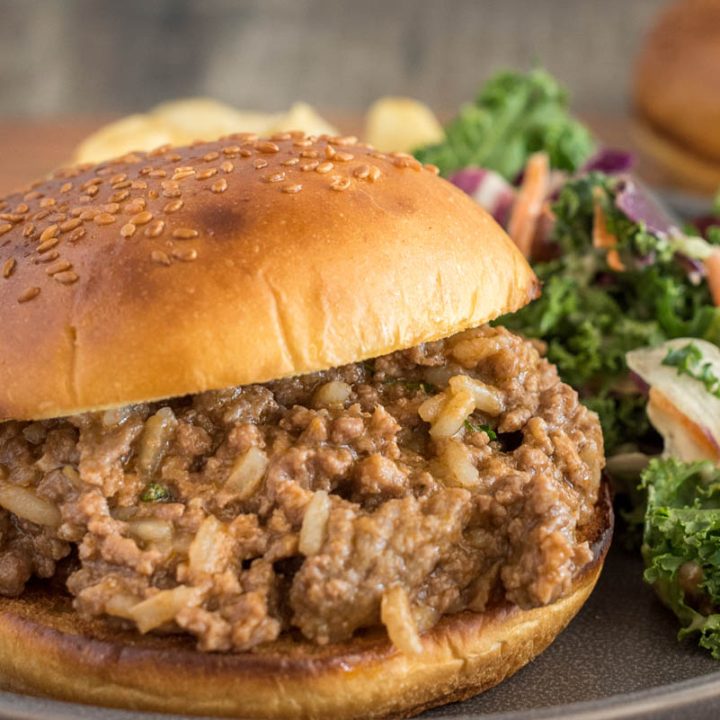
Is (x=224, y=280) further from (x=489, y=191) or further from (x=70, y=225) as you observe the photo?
(x=489, y=191)

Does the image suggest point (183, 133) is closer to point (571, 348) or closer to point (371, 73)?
point (571, 348)

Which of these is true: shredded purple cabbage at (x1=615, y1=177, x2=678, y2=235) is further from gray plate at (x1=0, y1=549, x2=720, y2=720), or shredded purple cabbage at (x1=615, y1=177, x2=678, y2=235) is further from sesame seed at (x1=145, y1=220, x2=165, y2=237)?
sesame seed at (x1=145, y1=220, x2=165, y2=237)

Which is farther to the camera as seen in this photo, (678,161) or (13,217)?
(678,161)

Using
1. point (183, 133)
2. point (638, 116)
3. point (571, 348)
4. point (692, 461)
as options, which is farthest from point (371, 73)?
point (692, 461)

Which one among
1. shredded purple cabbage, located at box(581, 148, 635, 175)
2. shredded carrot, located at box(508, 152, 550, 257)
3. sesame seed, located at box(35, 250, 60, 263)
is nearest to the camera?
sesame seed, located at box(35, 250, 60, 263)

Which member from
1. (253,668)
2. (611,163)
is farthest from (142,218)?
(611,163)

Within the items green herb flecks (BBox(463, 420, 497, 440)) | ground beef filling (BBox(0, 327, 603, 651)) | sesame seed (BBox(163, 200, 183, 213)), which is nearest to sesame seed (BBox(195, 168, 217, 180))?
sesame seed (BBox(163, 200, 183, 213))
